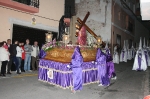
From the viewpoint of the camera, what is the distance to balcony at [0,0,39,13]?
937 cm

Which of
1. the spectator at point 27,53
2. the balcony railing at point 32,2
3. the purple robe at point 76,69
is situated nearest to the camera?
the purple robe at point 76,69

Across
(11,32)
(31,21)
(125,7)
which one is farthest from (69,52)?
(125,7)

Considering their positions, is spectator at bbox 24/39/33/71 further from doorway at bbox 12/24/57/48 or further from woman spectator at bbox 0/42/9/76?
woman spectator at bbox 0/42/9/76

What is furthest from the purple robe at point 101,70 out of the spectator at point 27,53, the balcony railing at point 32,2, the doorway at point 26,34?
the balcony railing at point 32,2

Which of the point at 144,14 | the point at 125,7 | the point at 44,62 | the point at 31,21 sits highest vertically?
the point at 125,7

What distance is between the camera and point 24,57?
970 cm

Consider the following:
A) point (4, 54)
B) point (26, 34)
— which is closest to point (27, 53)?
point (4, 54)

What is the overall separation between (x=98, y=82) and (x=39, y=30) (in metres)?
7.04

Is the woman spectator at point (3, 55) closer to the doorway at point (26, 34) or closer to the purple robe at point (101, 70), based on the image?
the doorway at point (26, 34)

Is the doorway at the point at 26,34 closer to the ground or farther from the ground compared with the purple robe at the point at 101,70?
farther from the ground

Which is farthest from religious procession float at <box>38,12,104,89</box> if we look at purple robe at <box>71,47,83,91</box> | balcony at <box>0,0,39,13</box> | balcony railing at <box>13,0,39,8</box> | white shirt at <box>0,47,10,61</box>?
balcony railing at <box>13,0,39,8</box>

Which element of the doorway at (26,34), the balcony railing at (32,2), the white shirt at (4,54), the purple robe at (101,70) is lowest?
the purple robe at (101,70)

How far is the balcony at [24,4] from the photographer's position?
30.8 feet

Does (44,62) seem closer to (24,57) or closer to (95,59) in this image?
(95,59)
